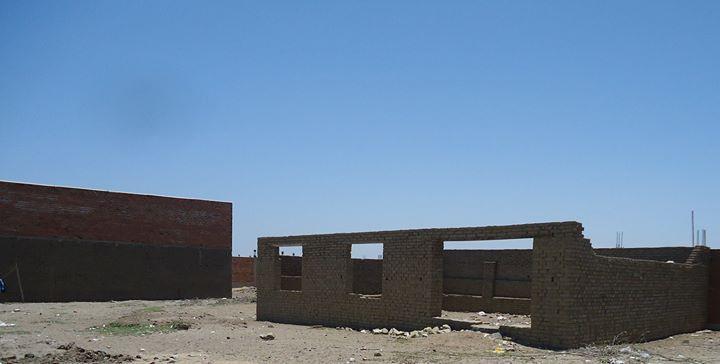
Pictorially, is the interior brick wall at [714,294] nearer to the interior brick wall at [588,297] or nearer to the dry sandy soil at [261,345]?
the dry sandy soil at [261,345]

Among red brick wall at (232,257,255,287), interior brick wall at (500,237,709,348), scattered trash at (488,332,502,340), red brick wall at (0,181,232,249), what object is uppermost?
red brick wall at (0,181,232,249)

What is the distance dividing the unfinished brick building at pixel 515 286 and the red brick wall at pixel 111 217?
1141cm

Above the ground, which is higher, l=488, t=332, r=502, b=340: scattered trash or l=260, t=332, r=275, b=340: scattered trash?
l=488, t=332, r=502, b=340: scattered trash

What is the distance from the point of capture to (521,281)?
2041 cm

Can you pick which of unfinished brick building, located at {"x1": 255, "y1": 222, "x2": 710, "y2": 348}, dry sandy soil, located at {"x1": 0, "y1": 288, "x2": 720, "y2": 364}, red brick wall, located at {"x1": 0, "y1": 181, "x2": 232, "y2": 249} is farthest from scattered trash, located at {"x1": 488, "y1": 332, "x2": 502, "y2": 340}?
red brick wall, located at {"x1": 0, "y1": 181, "x2": 232, "y2": 249}

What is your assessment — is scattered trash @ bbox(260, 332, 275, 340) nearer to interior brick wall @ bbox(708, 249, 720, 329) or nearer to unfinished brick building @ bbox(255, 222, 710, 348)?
unfinished brick building @ bbox(255, 222, 710, 348)

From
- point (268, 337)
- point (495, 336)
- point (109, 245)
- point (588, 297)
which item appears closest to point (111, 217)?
point (109, 245)

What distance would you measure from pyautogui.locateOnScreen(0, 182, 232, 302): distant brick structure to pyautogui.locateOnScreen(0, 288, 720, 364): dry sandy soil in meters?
7.21

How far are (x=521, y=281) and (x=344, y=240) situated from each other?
5.96 m

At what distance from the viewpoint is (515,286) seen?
2041 centimetres

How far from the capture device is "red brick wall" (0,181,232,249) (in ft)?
88.8

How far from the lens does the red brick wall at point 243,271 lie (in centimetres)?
3956

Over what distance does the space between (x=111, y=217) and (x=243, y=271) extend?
38.0 ft

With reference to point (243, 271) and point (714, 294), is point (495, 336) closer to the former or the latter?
point (714, 294)
